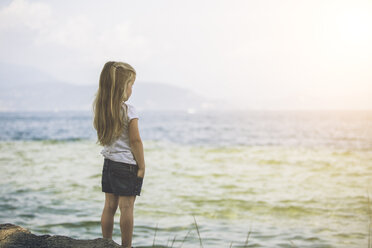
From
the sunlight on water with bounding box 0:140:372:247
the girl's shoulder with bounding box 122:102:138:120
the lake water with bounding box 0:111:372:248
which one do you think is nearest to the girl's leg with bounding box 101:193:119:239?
the girl's shoulder with bounding box 122:102:138:120

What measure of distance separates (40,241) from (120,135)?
902 millimetres

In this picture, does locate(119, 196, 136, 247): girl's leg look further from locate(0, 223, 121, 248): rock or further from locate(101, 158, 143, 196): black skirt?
locate(0, 223, 121, 248): rock

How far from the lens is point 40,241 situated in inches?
97.3

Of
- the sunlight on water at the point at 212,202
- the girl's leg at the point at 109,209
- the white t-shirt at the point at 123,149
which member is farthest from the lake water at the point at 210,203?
the white t-shirt at the point at 123,149

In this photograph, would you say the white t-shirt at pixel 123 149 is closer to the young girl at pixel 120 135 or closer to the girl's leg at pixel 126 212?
the young girl at pixel 120 135

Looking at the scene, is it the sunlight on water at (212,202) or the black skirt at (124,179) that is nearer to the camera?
the black skirt at (124,179)

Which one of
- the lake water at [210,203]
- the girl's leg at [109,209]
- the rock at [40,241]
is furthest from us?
the lake water at [210,203]

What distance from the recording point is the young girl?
2844 millimetres

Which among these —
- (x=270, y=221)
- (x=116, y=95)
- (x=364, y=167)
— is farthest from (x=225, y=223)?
(x=364, y=167)

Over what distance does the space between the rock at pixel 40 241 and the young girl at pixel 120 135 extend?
49 centimetres

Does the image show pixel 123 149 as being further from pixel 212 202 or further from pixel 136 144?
pixel 212 202

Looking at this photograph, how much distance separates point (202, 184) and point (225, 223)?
3.30m

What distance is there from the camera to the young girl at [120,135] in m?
2.84

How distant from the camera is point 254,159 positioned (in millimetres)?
14773
